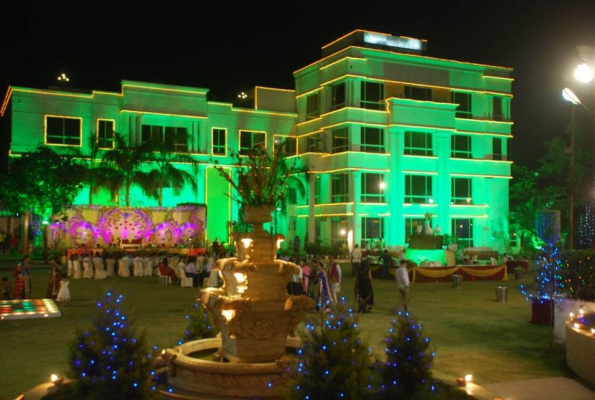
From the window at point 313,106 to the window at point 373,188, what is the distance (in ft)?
23.7

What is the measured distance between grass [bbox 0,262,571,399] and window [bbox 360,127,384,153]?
22.0 meters

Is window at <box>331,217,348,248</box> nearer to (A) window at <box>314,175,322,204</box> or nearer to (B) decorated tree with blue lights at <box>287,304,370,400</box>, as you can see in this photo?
(A) window at <box>314,175,322,204</box>

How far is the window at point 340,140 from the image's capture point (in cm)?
4744

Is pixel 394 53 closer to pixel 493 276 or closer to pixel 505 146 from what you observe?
pixel 505 146

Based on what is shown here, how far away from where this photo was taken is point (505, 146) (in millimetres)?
53750

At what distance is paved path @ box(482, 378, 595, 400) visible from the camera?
984 centimetres

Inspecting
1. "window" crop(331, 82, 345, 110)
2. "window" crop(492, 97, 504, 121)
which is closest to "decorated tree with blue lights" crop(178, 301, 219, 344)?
"window" crop(331, 82, 345, 110)

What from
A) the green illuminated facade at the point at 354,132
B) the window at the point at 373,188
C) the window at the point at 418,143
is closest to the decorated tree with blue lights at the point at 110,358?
the green illuminated facade at the point at 354,132

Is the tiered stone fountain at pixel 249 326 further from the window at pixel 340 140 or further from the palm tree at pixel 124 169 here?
the window at pixel 340 140

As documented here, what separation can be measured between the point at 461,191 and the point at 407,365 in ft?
146

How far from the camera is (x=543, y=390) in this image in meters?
10.3

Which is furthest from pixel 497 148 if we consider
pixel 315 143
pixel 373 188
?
pixel 315 143

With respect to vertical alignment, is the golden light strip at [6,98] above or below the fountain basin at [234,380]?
above

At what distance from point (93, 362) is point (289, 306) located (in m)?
2.82
